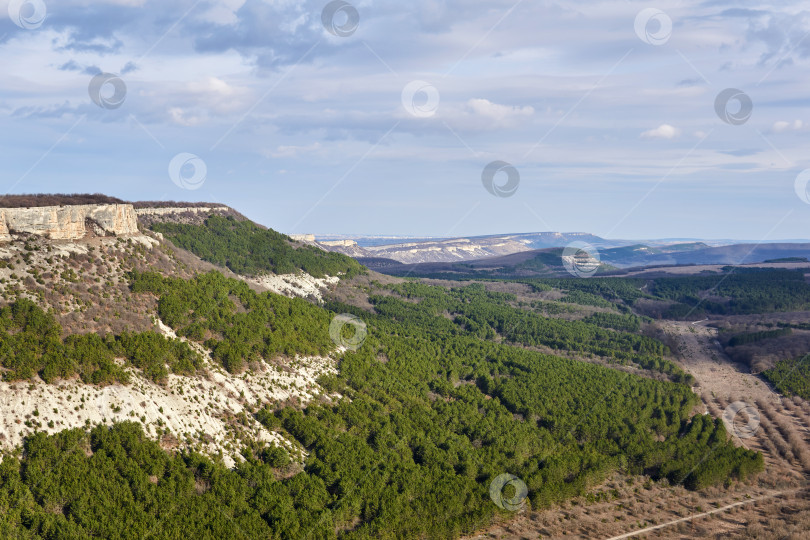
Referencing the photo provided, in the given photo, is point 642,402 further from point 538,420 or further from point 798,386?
point 798,386

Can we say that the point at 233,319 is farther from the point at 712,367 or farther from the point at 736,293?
the point at 736,293

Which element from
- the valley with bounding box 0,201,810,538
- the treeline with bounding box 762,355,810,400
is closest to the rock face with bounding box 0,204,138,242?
the valley with bounding box 0,201,810,538

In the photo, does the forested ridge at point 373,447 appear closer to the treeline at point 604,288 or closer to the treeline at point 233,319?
the treeline at point 233,319

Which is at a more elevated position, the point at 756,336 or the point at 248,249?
the point at 248,249

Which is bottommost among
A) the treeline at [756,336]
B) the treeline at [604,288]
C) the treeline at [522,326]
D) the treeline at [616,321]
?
the treeline at [522,326]

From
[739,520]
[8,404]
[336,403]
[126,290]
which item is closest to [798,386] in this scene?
[739,520]

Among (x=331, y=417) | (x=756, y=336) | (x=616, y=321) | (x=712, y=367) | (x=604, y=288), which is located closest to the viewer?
(x=331, y=417)

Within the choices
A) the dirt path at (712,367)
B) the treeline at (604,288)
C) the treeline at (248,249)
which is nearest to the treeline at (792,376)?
the dirt path at (712,367)

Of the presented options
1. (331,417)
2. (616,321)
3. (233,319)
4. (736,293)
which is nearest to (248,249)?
(233,319)
